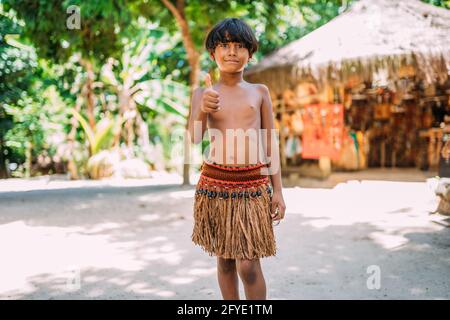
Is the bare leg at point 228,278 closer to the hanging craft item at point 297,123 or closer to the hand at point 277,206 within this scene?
the hand at point 277,206

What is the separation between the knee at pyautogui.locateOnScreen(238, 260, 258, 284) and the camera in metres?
2.04

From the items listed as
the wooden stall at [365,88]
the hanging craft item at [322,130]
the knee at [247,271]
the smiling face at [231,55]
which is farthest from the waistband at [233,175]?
the hanging craft item at [322,130]

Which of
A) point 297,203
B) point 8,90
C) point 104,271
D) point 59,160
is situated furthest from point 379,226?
point 59,160

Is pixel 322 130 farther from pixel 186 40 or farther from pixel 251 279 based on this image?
pixel 251 279

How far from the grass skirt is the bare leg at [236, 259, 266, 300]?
0.11 ft

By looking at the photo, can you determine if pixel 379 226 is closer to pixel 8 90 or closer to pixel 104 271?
pixel 104 271

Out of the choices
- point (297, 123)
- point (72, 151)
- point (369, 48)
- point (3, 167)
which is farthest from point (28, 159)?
point (369, 48)

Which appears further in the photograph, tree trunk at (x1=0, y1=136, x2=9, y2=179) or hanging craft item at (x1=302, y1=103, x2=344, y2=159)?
tree trunk at (x1=0, y1=136, x2=9, y2=179)

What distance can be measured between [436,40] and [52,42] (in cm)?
728

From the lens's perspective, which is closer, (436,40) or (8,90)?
(436,40)

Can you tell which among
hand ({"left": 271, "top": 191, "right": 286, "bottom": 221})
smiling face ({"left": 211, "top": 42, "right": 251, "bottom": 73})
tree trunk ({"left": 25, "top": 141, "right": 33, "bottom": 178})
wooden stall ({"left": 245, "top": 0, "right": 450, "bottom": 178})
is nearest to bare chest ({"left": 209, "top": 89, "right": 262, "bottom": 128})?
smiling face ({"left": 211, "top": 42, "right": 251, "bottom": 73})

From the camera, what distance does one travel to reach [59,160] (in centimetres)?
1600

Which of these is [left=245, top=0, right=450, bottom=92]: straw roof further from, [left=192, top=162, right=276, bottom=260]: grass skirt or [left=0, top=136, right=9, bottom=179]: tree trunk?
[left=0, top=136, right=9, bottom=179]: tree trunk
